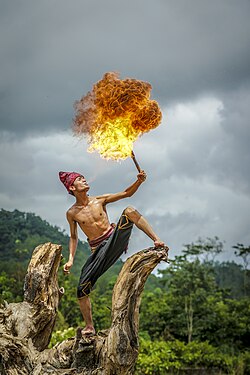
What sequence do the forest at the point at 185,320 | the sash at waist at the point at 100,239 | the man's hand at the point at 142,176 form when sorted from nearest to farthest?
the man's hand at the point at 142,176 → the sash at waist at the point at 100,239 → the forest at the point at 185,320

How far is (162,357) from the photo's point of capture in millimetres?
10797

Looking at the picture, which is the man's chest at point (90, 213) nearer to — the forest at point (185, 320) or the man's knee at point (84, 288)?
the man's knee at point (84, 288)

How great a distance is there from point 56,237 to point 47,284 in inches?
647

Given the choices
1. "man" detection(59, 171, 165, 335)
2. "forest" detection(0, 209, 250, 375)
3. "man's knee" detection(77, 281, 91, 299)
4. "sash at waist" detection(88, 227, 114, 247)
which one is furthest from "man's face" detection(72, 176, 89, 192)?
"forest" detection(0, 209, 250, 375)

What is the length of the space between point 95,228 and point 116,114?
1.19 m

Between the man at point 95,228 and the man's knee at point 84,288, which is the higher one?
the man at point 95,228

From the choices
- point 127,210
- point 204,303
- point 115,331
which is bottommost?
point 115,331

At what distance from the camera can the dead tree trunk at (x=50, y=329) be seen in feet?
16.2

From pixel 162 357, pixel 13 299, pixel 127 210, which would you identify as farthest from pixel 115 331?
pixel 13 299

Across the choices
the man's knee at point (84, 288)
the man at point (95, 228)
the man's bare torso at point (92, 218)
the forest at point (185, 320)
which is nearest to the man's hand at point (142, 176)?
the man at point (95, 228)

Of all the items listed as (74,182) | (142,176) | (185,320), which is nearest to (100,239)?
(74,182)

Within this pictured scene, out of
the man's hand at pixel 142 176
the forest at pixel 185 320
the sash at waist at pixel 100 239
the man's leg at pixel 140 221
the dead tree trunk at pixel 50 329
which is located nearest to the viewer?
the dead tree trunk at pixel 50 329

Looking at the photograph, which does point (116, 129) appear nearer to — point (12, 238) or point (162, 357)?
point (162, 357)

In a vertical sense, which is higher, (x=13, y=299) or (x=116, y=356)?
(x=13, y=299)
